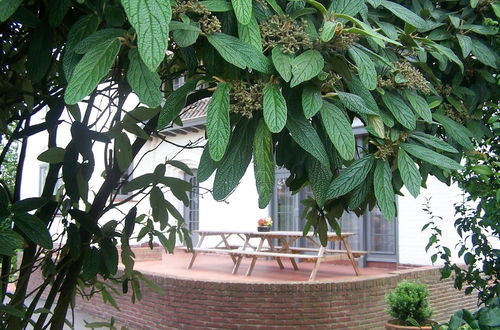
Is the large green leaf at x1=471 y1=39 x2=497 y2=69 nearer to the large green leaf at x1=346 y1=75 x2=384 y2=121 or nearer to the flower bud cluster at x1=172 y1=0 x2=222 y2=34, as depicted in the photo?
the large green leaf at x1=346 y1=75 x2=384 y2=121

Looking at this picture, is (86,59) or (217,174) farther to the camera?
(217,174)

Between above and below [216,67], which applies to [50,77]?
above

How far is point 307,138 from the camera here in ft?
3.76

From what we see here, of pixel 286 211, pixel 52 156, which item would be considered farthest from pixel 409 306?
pixel 286 211

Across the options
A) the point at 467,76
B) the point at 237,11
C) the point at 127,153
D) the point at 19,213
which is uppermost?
the point at 467,76

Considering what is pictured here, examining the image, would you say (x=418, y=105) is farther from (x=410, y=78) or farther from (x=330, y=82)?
(x=330, y=82)

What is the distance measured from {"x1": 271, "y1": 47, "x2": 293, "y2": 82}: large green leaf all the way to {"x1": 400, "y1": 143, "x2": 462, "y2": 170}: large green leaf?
0.40m

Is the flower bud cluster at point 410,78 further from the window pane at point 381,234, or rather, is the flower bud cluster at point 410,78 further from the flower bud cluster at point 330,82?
the window pane at point 381,234

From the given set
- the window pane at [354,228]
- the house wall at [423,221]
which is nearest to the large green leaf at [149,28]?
the house wall at [423,221]

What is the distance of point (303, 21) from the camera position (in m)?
1.25

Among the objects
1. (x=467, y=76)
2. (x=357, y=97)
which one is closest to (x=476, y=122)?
(x=467, y=76)

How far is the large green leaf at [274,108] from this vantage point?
1.05 m

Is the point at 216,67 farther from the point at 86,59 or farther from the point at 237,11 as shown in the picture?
the point at 86,59

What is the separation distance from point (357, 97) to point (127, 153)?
3.45 ft
